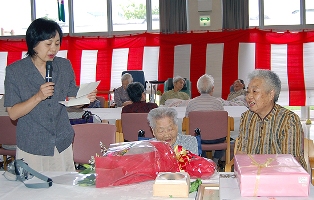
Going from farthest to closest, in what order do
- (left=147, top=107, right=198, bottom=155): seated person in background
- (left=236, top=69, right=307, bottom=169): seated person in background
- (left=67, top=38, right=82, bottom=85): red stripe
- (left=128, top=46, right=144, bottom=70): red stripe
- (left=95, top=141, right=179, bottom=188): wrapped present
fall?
(left=67, top=38, right=82, bottom=85): red stripe → (left=128, top=46, right=144, bottom=70): red stripe → (left=147, top=107, right=198, bottom=155): seated person in background → (left=236, top=69, right=307, bottom=169): seated person in background → (left=95, top=141, right=179, bottom=188): wrapped present

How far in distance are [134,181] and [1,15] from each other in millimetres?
9443

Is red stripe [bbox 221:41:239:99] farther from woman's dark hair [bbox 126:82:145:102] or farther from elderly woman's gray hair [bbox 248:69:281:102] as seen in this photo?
elderly woman's gray hair [bbox 248:69:281:102]

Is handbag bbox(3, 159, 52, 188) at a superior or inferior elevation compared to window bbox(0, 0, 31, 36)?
Answer: inferior

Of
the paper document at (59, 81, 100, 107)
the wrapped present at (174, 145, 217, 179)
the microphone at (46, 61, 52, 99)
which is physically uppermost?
the microphone at (46, 61, 52, 99)

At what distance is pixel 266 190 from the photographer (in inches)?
63.9

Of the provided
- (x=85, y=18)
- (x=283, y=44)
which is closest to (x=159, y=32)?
(x=85, y=18)

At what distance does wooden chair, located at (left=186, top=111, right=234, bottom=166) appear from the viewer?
14.4 ft

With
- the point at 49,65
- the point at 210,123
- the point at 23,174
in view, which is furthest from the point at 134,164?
the point at 210,123

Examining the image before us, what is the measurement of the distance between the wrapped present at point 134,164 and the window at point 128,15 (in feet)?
26.8

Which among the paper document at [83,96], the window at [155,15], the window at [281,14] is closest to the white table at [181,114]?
the paper document at [83,96]

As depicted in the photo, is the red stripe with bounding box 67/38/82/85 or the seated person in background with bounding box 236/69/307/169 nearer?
the seated person in background with bounding box 236/69/307/169

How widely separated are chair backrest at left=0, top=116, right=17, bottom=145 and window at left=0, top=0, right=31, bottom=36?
21.5 feet

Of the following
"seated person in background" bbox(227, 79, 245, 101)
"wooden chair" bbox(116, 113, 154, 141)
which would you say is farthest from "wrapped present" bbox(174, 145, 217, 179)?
"seated person in background" bbox(227, 79, 245, 101)

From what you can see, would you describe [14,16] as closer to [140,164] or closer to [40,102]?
[40,102]
